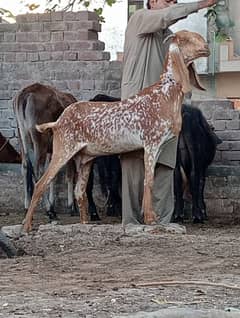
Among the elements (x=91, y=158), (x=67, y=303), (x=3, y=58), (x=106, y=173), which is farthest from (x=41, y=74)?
(x=67, y=303)

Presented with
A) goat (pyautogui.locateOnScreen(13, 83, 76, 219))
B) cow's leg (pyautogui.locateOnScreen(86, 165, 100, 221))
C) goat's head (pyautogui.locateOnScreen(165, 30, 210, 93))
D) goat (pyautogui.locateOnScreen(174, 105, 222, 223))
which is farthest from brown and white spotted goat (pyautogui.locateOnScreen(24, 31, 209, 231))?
cow's leg (pyautogui.locateOnScreen(86, 165, 100, 221))

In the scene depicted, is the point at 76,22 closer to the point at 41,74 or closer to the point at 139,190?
the point at 41,74

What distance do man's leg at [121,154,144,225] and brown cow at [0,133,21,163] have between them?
13.4 feet

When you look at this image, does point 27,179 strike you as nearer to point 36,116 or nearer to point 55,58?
point 36,116

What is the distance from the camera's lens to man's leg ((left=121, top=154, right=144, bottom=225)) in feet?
31.7

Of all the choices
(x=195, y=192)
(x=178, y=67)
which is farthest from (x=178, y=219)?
(x=178, y=67)

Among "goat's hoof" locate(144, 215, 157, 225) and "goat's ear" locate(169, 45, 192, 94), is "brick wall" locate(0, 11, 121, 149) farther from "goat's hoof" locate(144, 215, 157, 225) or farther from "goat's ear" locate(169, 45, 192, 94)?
"goat's hoof" locate(144, 215, 157, 225)

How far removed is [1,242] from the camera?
8.28 meters

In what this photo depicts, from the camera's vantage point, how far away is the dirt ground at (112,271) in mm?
5891

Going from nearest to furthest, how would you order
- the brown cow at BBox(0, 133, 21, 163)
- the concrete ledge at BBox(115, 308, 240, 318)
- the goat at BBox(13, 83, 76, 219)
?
the concrete ledge at BBox(115, 308, 240, 318) < the goat at BBox(13, 83, 76, 219) < the brown cow at BBox(0, 133, 21, 163)

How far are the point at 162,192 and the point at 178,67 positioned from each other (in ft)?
3.91

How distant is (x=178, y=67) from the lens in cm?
935

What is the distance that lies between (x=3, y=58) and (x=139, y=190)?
185 inches

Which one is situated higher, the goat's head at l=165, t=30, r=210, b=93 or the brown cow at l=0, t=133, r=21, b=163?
the goat's head at l=165, t=30, r=210, b=93
